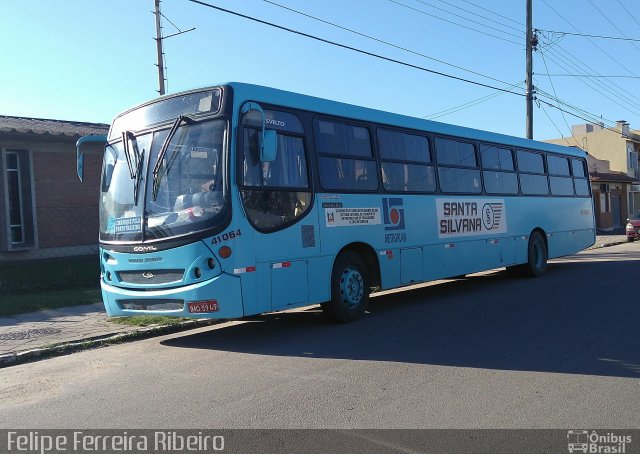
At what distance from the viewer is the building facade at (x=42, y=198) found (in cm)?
1580

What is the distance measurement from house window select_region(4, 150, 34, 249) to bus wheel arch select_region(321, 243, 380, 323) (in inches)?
440

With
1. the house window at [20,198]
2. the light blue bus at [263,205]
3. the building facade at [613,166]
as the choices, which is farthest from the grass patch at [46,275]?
the building facade at [613,166]

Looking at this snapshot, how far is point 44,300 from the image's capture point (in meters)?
11.5

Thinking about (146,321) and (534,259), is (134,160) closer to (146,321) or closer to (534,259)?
(146,321)

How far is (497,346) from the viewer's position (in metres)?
7.20

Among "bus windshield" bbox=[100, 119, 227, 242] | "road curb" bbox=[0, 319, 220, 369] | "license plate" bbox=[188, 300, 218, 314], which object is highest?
"bus windshield" bbox=[100, 119, 227, 242]

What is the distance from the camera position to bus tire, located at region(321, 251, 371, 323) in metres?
8.68

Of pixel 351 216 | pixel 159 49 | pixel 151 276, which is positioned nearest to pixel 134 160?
pixel 151 276

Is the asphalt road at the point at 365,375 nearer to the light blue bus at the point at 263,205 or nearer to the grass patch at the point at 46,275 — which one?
the light blue bus at the point at 263,205

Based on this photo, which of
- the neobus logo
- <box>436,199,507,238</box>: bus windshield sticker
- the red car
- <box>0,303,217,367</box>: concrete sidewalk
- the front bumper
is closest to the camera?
the front bumper

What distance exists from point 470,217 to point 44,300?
875cm

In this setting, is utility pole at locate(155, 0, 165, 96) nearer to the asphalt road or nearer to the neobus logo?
the neobus logo

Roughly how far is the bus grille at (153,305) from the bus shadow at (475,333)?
759 millimetres

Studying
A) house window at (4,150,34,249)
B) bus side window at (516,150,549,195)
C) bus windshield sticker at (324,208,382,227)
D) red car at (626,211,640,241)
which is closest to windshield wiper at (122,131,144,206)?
bus windshield sticker at (324,208,382,227)
